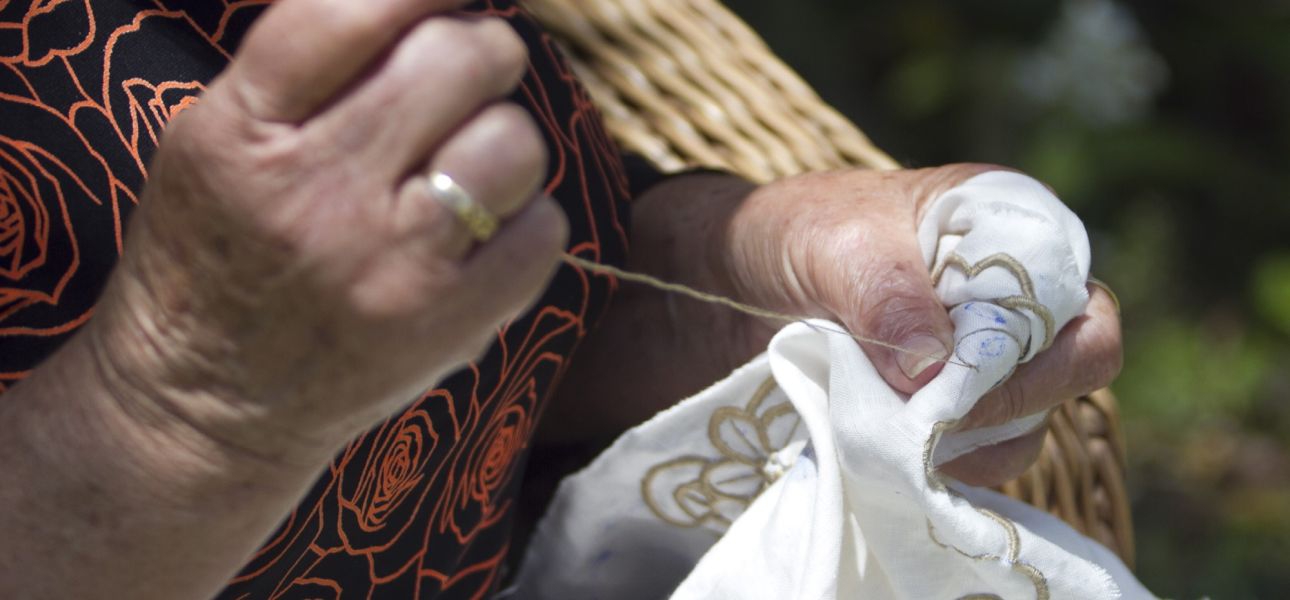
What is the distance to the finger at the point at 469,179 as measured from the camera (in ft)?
1.07

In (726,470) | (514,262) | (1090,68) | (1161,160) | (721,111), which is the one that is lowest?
(1161,160)

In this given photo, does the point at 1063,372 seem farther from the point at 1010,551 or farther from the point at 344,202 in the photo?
the point at 344,202

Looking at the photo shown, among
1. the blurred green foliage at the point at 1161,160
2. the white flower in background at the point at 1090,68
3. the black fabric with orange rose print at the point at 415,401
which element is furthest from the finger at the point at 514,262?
the white flower in background at the point at 1090,68

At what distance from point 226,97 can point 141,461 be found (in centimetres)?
13

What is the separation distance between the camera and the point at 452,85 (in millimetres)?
326

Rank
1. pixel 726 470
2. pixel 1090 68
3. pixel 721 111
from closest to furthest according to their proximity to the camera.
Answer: pixel 726 470, pixel 721 111, pixel 1090 68

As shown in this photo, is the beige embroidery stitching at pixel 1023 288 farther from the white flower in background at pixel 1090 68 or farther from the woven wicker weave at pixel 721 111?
the white flower in background at pixel 1090 68

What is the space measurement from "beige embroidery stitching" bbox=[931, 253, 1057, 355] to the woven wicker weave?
29 cm

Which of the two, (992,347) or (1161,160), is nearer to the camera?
(992,347)

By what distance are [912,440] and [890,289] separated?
7cm

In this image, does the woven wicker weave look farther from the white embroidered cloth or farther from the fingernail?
the fingernail

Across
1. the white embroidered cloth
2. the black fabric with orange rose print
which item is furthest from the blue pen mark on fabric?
the black fabric with orange rose print

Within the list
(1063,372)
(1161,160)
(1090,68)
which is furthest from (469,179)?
(1161,160)

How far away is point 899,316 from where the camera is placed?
0.55 meters
